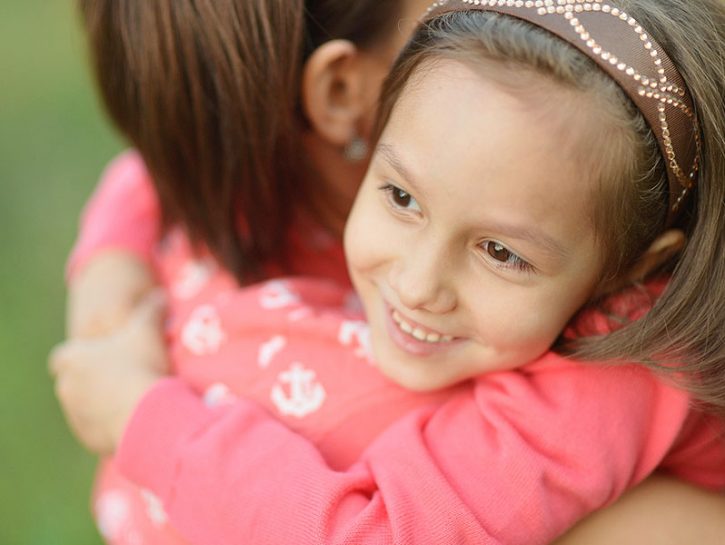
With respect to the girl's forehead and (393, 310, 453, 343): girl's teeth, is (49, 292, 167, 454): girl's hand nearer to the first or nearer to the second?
(393, 310, 453, 343): girl's teeth

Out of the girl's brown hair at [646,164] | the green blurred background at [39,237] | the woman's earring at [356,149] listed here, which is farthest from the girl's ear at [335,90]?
→ the green blurred background at [39,237]

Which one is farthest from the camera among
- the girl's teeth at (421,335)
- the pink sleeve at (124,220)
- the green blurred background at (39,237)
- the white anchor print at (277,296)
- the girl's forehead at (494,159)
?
the green blurred background at (39,237)

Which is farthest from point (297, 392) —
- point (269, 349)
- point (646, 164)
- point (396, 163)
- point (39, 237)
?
point (39, 237)

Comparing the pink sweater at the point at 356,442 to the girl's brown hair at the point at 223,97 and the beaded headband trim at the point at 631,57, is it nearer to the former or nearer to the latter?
the girl's brown hair at the point at 223,97

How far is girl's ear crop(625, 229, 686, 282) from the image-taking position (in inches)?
50.3

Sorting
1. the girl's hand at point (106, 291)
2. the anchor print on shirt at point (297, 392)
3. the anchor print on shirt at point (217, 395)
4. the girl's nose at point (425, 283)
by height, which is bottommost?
the girl's hand at point (106, 291)

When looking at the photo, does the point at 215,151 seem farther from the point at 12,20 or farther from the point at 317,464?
the point at 12,20

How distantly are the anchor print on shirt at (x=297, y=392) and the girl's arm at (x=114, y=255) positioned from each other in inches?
22.1

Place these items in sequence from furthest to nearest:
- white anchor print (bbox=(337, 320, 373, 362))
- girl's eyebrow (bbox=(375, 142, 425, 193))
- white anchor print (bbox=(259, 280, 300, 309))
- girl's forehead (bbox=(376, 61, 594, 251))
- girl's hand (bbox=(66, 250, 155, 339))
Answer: girl's hand (bbox=(66, 250, 155, 339)) → white anchor print (bbox=(259, 280, 300, 309)) → white anchor print (bbox=(337, 320, 373, 362)) → girl's eyebrow (bbox=(375, 142, 425, 193)) → girl's forehead (bbox=(376, 61, 594, 251))

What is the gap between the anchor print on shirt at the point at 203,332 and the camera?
62.3 inches

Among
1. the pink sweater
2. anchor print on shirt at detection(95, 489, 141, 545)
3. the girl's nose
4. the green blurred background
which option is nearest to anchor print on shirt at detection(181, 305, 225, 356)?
the pink sweater

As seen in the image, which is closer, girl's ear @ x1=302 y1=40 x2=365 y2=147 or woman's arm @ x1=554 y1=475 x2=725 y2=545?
woman's arm @ x1=554 y1=475 x2=725 y2=545

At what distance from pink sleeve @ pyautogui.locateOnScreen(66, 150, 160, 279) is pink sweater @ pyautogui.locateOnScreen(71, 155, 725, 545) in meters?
0.45

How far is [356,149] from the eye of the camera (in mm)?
1657
